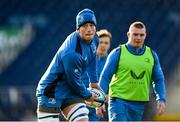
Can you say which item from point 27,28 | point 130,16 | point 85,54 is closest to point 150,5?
point 130,16

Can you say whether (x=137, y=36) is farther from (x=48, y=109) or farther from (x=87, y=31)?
(x=48, y=109)

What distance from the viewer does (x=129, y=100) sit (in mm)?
10086

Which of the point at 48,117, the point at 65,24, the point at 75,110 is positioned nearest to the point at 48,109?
the point at 48,117

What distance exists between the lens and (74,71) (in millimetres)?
8320

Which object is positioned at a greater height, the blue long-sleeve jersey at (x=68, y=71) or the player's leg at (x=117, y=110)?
the blue long-sleeve jersey at (x=68, y=71)

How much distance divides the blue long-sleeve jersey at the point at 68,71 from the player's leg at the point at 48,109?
0.19 feet

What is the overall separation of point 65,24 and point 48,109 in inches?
423

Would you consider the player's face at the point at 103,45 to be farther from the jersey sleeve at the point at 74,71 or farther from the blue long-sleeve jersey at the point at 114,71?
the jersey sleeve at the point at 74,71

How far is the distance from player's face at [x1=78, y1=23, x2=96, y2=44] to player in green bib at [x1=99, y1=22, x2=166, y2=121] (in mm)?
1485

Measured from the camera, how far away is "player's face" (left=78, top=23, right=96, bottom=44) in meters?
8.43

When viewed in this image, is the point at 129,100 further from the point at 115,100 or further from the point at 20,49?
the point at 20,49

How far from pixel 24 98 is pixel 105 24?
10.4 feet

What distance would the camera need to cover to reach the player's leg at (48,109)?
27.9 ft

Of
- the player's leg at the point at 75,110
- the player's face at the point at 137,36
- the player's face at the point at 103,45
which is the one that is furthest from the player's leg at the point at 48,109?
the player's face at the point at 103,45
